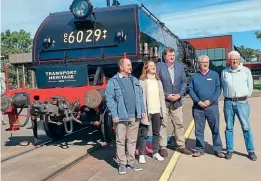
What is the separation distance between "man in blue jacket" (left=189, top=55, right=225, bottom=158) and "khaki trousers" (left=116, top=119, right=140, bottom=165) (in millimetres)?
1303

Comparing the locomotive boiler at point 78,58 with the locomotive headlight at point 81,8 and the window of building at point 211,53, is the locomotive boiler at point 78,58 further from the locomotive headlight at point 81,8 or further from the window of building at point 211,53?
the window of building at point 211,53

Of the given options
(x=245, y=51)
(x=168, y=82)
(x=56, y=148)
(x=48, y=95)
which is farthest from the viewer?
(x=245, y=51)

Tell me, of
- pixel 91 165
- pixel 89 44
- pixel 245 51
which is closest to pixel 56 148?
pixel 91 165

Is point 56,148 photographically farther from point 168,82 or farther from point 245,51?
point 245,51

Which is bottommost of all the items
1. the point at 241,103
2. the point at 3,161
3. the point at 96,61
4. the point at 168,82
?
the point at 3,161

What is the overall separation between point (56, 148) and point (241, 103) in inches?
154

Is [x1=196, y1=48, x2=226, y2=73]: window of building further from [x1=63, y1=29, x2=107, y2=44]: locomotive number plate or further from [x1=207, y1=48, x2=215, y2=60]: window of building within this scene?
[x1=63, y1=29, x2=107, y2=44]: locomotive number plate

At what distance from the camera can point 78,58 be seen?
7520 mm

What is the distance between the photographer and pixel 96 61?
738 cm

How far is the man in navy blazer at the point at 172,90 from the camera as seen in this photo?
618 cm

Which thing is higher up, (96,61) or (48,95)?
(96,61)

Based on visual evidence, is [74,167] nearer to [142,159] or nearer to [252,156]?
[142,159]

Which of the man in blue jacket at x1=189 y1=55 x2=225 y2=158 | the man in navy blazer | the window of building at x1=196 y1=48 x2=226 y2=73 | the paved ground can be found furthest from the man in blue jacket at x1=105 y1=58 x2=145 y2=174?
the window of building at x1=196 y1=48 x2=226 y2=73

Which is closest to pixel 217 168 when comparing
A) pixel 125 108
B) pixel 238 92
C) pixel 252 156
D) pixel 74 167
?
pixel 252 156
